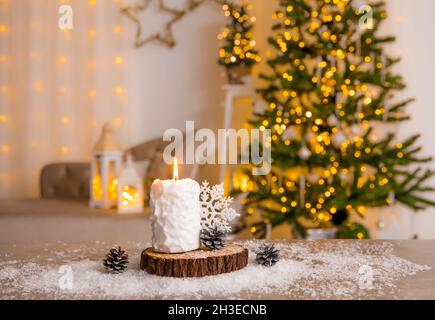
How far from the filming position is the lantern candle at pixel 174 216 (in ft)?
3.45

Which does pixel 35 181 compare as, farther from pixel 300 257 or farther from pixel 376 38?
pixel 300 257

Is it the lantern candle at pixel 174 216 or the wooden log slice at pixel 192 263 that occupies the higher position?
the lantern candle at pixel 174 216

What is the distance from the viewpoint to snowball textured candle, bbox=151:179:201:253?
105 centimetres

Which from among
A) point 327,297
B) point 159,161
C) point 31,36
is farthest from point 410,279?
point 31,36

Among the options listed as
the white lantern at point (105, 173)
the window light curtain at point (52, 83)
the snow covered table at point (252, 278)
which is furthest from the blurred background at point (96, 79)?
the snow covered table at point (252, 278)

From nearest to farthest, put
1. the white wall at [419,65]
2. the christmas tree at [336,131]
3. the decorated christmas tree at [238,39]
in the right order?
the christmas tree at [336,131], the white wall at [419,65], the decorated christmas tree at [238,39]

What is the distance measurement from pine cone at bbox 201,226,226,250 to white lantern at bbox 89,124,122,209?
7.57ft

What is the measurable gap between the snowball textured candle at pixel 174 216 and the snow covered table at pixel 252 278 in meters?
0.07

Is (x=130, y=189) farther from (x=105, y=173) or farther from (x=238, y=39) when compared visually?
(x=238, y=39)

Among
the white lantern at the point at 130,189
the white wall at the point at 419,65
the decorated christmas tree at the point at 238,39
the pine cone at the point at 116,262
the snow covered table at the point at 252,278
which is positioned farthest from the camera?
the decorated christmas tree at the point at 238,39

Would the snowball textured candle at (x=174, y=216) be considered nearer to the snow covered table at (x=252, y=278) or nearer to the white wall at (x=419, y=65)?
the snow covered table at (x=252, y=278)

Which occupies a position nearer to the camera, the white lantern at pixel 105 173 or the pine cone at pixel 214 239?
the pine cone at pixel 214 239
